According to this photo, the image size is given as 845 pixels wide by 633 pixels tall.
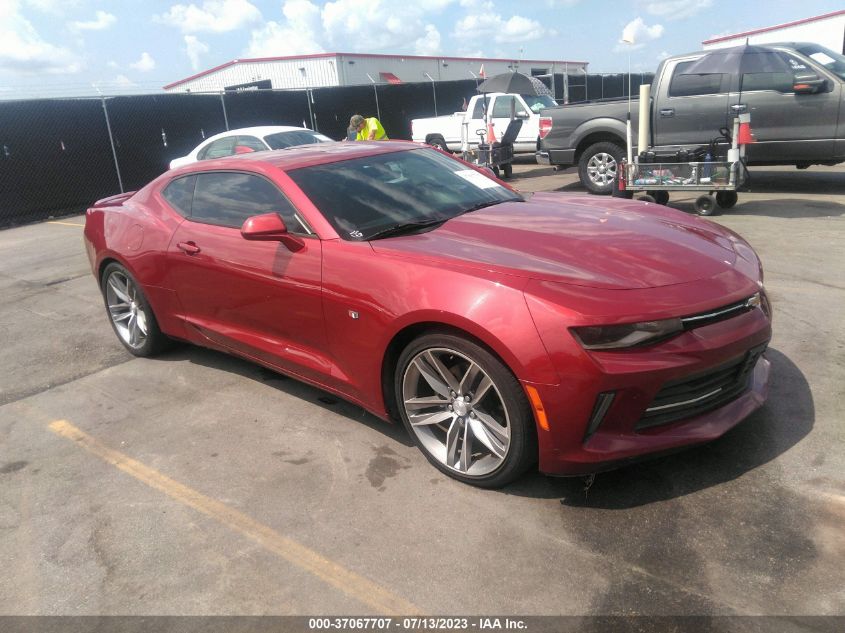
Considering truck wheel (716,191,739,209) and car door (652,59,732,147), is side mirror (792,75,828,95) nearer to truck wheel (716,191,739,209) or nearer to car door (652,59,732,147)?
car door (652,59,732,147)

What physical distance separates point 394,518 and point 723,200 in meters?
7.82

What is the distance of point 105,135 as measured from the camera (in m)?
15.2

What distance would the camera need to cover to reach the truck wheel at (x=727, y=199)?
888 cm

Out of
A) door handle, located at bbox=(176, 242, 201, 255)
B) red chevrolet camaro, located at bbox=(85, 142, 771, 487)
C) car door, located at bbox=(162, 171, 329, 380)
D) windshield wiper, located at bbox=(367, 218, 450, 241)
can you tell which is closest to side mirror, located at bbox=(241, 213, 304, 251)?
red chevrolet camaro, located at bbox=(85, 142, 771, 487)

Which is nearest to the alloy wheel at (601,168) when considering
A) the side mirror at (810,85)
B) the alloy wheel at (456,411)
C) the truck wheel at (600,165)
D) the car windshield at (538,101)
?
the truck wheel at (600,165)

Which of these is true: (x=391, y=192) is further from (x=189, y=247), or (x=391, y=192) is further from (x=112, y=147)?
(x=112, y=147)

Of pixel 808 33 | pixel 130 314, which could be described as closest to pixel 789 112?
pixel 130 314

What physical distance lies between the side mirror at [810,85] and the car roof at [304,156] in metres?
7.03

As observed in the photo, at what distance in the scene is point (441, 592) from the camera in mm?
2424

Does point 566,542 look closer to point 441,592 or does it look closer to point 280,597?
point 441,592

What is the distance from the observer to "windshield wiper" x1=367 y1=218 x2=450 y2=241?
337 centimetres

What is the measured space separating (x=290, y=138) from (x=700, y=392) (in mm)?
9445

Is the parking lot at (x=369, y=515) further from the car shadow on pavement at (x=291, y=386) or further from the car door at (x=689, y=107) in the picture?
the car door at (x=689, y=107)

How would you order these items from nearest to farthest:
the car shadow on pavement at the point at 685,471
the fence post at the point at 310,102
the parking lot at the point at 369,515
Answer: the parking lot at the point at 369,515, the car shadow on pavement at the point at 685,471, the fence post at the point at 310,102
